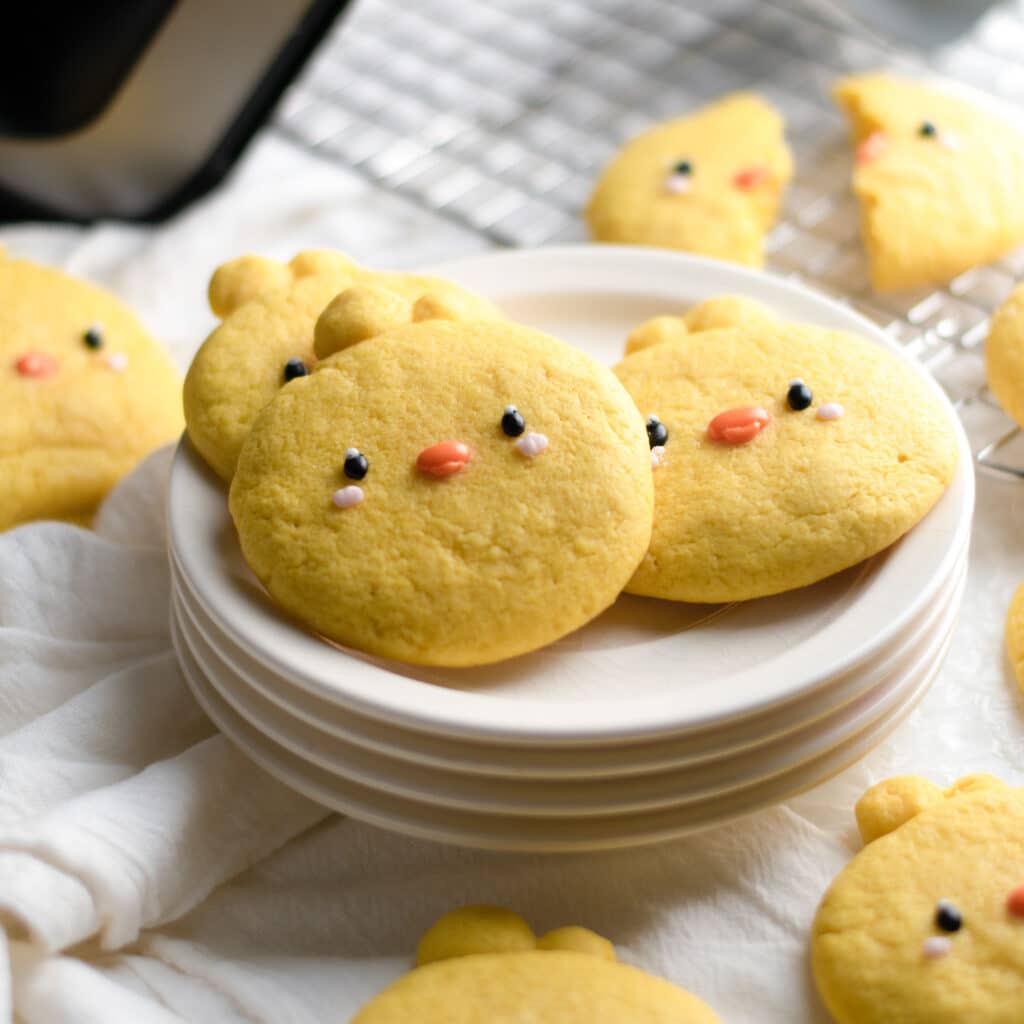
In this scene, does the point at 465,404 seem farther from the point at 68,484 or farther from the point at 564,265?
the point at 68,484

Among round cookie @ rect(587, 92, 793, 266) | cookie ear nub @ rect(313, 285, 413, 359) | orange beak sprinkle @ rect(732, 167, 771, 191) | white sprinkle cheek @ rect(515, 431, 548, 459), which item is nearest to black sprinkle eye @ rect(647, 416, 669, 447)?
white sprinkle cheek @ rect(515, 431, 548, 459)

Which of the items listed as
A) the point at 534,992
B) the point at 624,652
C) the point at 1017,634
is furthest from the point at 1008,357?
the point at 534,992

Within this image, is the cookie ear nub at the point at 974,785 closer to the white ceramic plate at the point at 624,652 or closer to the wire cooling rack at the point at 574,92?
the white ceramic plate at the point at 624,652

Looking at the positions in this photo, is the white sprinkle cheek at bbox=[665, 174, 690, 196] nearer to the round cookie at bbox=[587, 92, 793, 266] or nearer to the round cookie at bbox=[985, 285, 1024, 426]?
the round cookie at bbox=[587, 92, 793, 266]

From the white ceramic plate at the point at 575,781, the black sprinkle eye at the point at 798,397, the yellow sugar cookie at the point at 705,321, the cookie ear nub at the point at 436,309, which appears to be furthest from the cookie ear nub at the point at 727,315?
the white ceramic plate at the point at 575,781

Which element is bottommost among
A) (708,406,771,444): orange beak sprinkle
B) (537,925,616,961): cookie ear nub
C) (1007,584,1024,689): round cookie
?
(537,925,616,961): cookie ear nub

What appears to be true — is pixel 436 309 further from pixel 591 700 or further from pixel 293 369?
pixel 591 700
